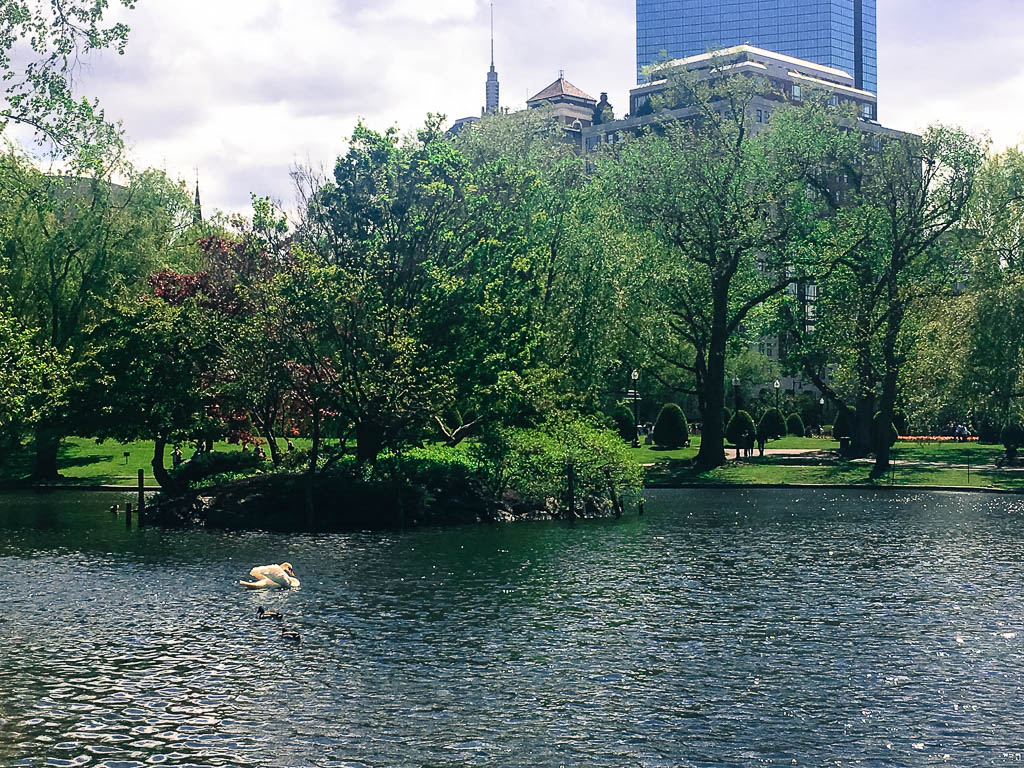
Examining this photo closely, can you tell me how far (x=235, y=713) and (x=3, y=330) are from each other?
27.4 meters

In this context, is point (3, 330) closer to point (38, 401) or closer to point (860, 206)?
point (38, 401)

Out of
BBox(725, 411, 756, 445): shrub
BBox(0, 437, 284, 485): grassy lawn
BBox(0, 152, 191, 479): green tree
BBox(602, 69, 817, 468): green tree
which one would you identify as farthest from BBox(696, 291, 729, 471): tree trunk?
BBox(0, 152, 191, 479): green tree

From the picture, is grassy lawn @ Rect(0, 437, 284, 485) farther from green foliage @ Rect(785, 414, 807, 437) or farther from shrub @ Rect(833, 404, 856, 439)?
green foliage @ Rect(785, 414, 807, 437)

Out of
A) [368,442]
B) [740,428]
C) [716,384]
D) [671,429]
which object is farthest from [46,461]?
[740,428]

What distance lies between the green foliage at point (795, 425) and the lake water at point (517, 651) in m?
64.3

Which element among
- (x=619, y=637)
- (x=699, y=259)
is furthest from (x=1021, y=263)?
(x=619, y=637)

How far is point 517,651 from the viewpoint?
24.9 metres

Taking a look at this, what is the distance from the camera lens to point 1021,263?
71.2 metres

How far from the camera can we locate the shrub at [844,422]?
8206cm

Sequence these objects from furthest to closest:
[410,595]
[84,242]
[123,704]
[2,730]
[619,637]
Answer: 1. [84,242]
2. [410,595]
3. [619,637]
4. [123,704]
5. [2,730]

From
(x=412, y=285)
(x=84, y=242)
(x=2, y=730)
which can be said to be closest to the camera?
(x=2, y=730)

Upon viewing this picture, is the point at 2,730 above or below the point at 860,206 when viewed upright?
below

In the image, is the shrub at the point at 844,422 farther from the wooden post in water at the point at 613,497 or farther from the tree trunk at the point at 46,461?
the tree trunk at the point at 46,461

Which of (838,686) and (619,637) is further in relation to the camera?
(619,637)
